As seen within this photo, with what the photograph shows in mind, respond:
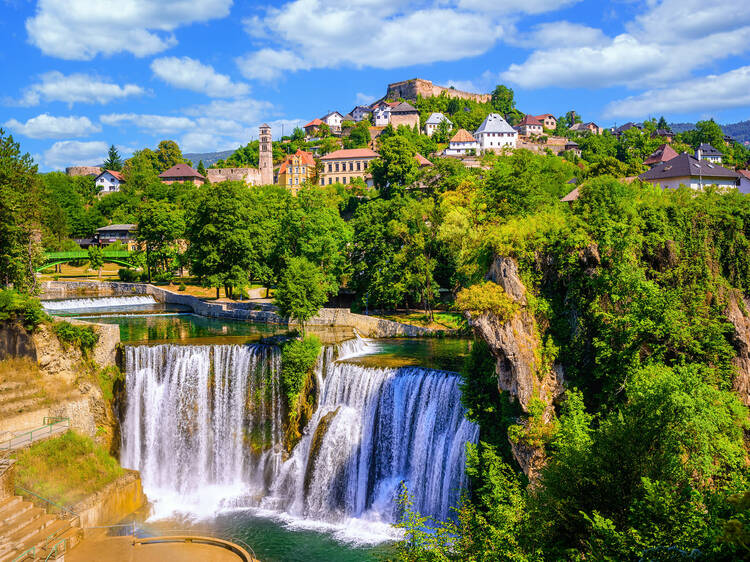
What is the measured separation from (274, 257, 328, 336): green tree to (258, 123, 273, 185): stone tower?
287 feet

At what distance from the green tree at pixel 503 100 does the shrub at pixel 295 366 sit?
131m

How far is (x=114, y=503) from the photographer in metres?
24.3

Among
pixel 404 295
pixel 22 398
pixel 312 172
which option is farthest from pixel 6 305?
pixel 312 172

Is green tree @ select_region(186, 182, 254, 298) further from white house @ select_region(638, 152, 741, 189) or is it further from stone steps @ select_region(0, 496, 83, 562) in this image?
white house @ select_region(638, 152, 741, 189)

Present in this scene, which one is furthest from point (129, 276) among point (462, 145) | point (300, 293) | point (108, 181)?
point (462, 145)

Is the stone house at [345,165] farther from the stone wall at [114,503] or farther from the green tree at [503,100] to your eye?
the stone wall at [114,503]

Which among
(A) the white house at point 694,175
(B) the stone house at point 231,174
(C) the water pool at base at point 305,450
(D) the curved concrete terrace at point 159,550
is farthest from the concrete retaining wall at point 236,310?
(B) the stone house at point 231,174

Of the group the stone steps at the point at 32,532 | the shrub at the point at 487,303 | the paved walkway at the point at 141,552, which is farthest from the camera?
the shrub at the point at 487,303

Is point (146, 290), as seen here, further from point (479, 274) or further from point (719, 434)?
point (719, 434)

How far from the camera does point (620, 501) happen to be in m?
13.4

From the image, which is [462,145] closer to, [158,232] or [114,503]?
[158,232]

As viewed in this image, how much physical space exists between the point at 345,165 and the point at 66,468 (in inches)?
3314

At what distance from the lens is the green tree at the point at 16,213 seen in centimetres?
2945

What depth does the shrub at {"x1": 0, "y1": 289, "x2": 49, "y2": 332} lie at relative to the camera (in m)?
26.2
